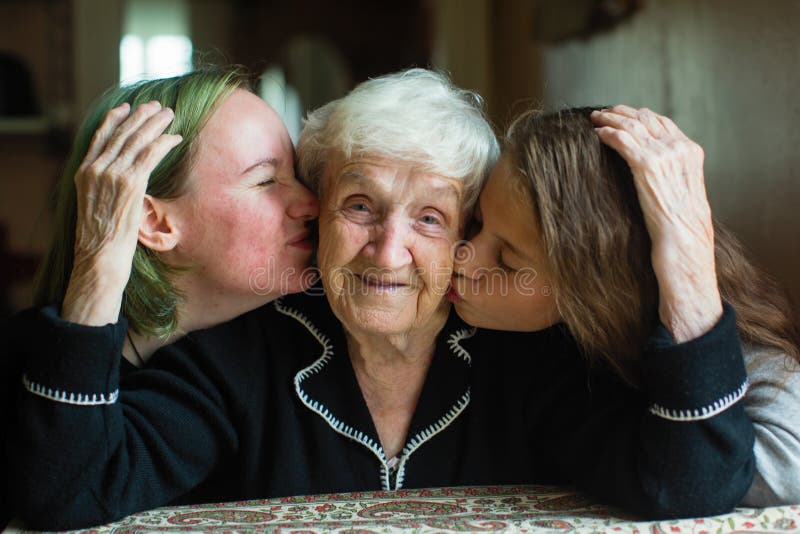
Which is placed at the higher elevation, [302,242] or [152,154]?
[152,154]

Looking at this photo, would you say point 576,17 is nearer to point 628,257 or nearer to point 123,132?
point 628,257

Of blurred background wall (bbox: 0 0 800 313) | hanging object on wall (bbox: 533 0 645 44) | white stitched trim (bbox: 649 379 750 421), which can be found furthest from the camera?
hanging object on wall (bbox: 533 0 645 44)

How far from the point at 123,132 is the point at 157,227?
0.24 metres

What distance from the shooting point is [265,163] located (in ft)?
5.21

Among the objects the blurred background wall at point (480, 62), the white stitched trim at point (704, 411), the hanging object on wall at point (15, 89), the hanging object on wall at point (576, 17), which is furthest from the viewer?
the hanging object on wall at point (15, 89)

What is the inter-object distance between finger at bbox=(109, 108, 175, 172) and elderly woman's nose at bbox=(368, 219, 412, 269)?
17.1 inches

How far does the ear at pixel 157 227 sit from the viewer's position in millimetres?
1562

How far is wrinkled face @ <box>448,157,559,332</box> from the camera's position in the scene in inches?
54.5

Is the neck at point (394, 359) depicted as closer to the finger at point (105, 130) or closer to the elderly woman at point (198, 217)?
the elderly woman at point (198, 217)

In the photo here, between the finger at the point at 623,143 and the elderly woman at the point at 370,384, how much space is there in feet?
0.94

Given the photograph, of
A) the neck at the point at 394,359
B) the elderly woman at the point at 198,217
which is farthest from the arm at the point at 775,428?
the elderly woman at the point at 198,217

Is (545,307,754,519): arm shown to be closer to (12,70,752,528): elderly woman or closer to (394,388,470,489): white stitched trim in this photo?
(12,70,752,528): elderly woman

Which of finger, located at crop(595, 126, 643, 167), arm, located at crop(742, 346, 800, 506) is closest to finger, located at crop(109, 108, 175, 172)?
finger, located at crop(595, 126, 643, 167)

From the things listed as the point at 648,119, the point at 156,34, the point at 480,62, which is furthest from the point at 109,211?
the point at 156,34
